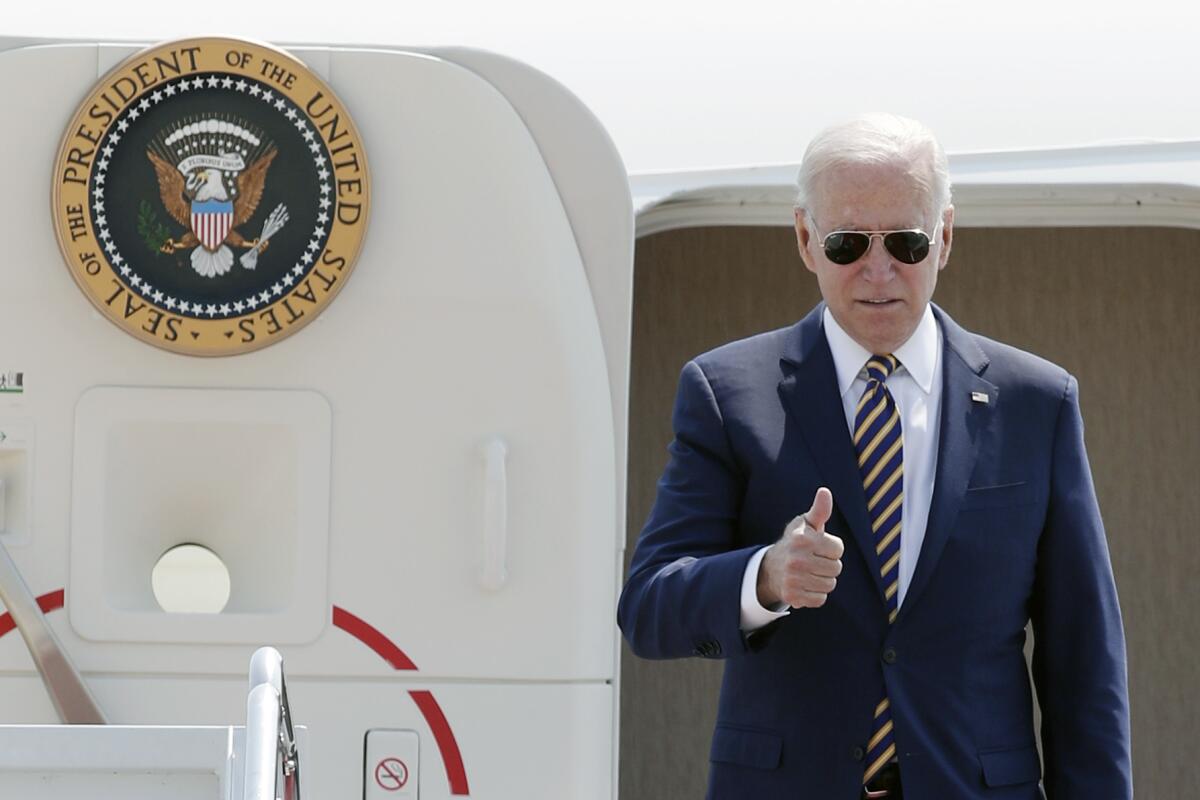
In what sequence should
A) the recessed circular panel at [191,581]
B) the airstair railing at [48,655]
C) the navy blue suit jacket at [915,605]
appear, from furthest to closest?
1. the recessed circular panel at [191,581]
2. the airstair railing at [48,655]
3. the navy blue suit jacket at [915,605]

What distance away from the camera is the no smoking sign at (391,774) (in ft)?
10.5

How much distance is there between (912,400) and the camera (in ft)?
7.16

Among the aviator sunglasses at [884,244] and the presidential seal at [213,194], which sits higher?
the presidential seal at [213,194]

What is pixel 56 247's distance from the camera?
10.7 feet

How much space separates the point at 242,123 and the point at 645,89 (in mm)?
1192

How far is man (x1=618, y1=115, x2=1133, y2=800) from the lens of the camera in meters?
2.08

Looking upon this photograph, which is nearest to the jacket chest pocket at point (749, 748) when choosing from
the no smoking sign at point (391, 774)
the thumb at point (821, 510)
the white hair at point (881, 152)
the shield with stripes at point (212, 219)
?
the thumb at point (821, 510)

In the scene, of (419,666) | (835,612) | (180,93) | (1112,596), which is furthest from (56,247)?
(1112,596)

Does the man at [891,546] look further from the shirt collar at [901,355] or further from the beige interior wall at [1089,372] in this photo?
the beige interior wall at [1089,372]

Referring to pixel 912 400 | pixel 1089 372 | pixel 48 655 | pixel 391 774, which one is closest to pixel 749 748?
pixel 912 400

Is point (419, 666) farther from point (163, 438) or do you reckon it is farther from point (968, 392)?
point (968, 392)

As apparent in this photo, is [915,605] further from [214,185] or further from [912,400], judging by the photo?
A: [214,185]

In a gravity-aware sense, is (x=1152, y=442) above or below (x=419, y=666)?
above

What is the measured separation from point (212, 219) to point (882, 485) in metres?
1.53
